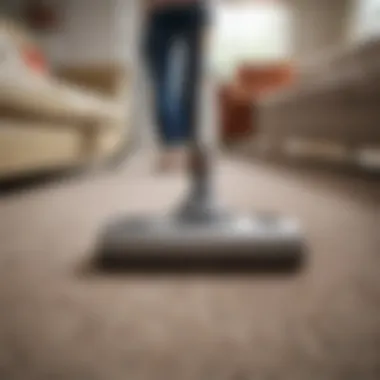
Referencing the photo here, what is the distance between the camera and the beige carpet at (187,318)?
1.37ft

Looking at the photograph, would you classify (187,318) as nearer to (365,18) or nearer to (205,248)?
(205,248)

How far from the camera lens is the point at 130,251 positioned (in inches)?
27.5

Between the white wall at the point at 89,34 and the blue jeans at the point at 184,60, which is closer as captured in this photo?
the blue jeans at the point at 184,60

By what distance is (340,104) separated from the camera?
2006 millimetres

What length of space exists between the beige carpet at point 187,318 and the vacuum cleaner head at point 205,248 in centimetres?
4

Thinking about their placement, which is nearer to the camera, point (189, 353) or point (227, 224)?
point (189, 353)

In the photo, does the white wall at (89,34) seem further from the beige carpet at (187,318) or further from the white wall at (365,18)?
the beige carpet at (187,318)

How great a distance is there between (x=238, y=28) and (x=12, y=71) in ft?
14.6

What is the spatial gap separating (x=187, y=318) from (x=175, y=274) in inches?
5.9

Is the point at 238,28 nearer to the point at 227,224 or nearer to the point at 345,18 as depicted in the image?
the point at 345,18

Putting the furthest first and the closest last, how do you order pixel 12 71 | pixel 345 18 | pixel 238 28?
pixel 238 28, pixel 345 18, pixel 12 71

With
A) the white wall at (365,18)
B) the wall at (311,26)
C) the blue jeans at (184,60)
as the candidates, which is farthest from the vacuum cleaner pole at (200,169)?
the wall at (311,26)

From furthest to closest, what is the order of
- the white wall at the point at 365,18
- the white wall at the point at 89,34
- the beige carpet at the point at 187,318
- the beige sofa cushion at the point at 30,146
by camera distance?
the white wall at the point at 89,34
the white wall at the point at 365,18
the beige sofa cushion at the point at 30,146
the beige carpet at the point at 187,318

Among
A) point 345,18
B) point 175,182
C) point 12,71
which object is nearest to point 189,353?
point 12,71
